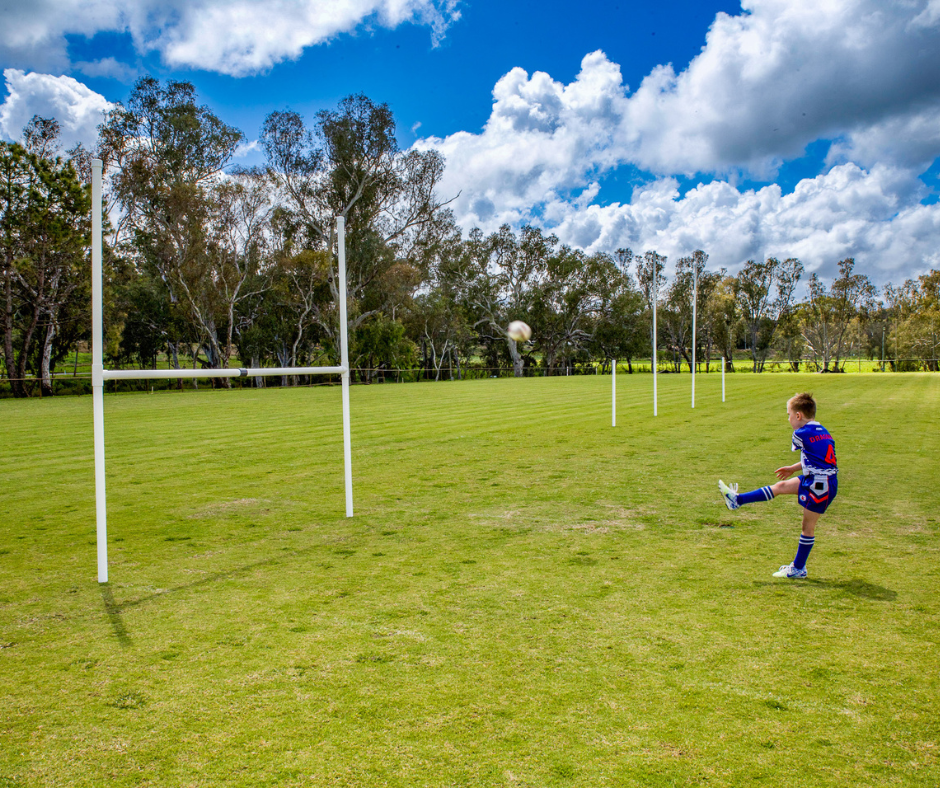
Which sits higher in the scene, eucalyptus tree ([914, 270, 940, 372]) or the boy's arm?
eucalyptus tree ([914, 270, 940, 372])

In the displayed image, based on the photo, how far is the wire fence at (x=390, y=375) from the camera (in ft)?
124

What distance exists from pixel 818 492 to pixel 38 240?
132 ft

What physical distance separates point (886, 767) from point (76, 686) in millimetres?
3838

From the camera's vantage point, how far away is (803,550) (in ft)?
15.9

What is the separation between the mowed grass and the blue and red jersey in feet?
2.80

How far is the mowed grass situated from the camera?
9.00ft

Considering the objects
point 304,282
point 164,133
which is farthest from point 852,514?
point 164,133

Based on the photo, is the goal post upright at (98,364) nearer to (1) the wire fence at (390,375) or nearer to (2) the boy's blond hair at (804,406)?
(2) the boy's blond hair at (804,406)

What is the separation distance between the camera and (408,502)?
789 cm

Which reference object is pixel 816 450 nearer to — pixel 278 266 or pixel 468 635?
pixel 468 635

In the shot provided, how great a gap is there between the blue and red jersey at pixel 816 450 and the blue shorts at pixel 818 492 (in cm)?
4

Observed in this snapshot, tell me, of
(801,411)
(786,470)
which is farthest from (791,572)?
(801,411)

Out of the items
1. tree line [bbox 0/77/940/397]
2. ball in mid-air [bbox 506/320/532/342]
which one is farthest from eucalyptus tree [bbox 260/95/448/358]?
ball in mid-air [bbox 506/320/532/342]

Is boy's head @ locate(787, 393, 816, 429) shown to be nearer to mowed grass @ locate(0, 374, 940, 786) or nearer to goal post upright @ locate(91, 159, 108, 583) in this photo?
mowed grass @ locate(0, 374, 940, 786)
